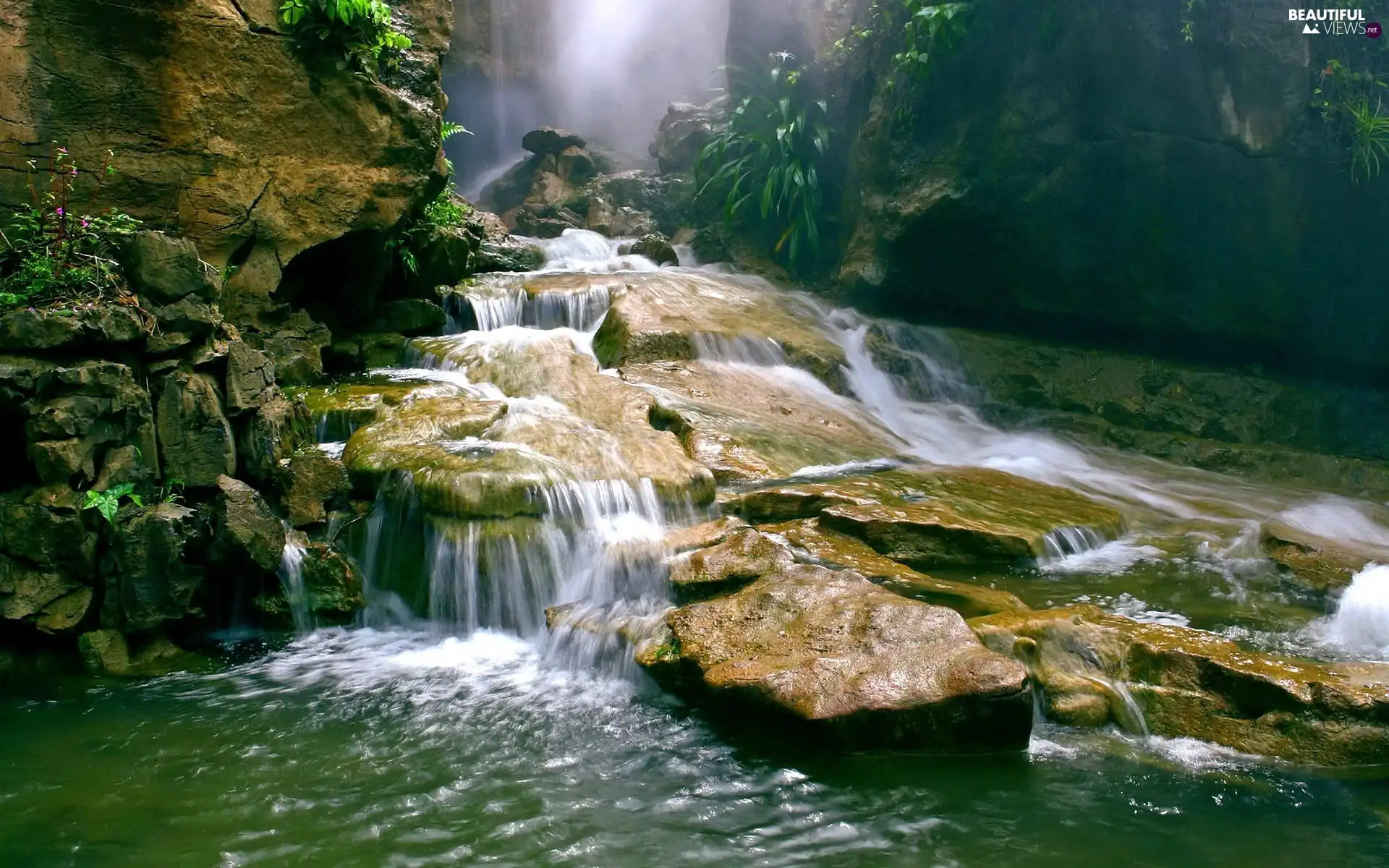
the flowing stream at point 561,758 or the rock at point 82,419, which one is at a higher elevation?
the rock at point 82,419

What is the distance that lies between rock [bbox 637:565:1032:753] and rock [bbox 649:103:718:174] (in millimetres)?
13555

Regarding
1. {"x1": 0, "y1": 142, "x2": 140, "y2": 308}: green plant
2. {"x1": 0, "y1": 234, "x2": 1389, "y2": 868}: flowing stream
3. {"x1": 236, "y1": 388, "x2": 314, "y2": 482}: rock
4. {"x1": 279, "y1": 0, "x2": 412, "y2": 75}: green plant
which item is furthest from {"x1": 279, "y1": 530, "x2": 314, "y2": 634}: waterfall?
{"x1": 279, "y1": 0, "x2": 412, "y2": 75}: green plant

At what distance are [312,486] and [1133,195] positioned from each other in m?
9.27

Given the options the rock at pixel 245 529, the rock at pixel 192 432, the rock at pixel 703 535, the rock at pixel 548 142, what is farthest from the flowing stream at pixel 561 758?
the rock at pixel 548 142

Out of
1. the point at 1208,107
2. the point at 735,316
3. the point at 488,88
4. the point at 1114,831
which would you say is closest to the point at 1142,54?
the point at 1208,107

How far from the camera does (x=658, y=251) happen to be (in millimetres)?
13711

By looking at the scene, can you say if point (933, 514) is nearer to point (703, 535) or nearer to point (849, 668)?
point (703, 535)

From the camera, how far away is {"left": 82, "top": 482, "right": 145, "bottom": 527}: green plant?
463 cm

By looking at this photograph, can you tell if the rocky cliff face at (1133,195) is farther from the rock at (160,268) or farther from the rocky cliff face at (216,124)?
the rock at (160,268)

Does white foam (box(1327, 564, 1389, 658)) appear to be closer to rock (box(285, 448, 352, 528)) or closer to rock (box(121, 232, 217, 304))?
rock (box(285, 448, 352, 528))

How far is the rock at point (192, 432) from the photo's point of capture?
5098 mm

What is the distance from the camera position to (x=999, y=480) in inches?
293

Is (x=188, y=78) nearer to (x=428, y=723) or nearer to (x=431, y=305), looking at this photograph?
(x=431, y=305)

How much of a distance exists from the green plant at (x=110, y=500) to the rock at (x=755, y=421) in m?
3.70
